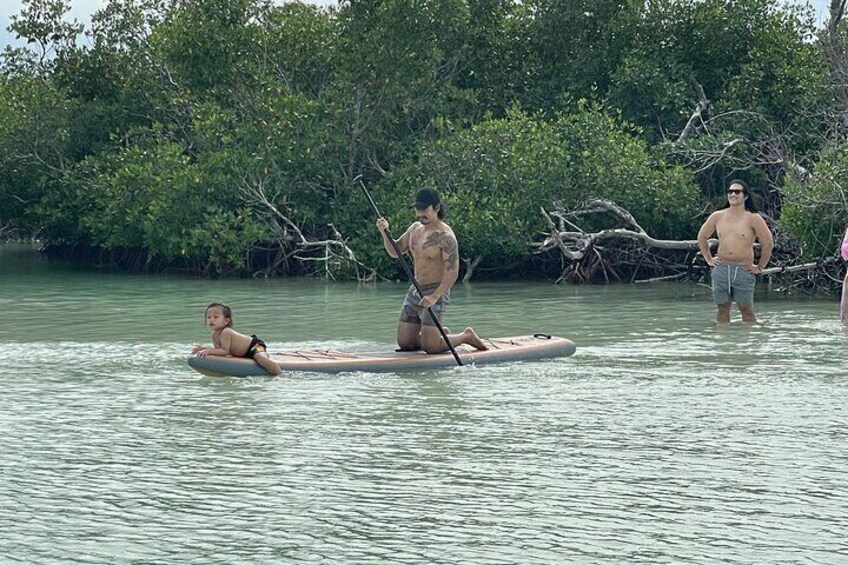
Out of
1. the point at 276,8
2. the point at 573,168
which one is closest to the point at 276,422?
the point at 573,168

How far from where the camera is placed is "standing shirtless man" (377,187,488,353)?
11.3 metres

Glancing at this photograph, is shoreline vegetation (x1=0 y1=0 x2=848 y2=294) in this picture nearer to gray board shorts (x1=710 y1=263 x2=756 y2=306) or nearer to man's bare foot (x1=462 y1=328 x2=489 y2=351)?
gray board shorts (x1=710 y1=263 x2=756 y2=306)

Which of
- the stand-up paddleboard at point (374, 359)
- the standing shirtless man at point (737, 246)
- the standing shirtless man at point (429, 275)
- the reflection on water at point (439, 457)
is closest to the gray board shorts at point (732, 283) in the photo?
the standing shirtless man at point (737, 246)

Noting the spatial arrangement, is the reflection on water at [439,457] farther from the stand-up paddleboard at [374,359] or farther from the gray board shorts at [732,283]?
the gray board shorts at [732,283]

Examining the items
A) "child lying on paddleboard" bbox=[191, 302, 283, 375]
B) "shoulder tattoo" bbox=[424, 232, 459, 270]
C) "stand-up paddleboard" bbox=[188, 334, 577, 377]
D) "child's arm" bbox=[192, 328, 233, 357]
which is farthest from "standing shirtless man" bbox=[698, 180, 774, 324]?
"child's arm" bbox=[192, 328, 233, 357]

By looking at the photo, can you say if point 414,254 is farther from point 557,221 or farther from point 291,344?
point 557,221

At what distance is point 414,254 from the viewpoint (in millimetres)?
11547

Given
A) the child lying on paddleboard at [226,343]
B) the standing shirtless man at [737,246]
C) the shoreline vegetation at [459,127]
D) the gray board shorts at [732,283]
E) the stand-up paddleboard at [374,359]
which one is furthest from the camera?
the shoreline vegetation at [459,127]

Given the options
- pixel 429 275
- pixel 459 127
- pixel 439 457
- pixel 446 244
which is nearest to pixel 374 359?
pixel 429 275

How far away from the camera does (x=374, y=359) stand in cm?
1098

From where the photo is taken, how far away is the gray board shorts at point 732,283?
566 inches

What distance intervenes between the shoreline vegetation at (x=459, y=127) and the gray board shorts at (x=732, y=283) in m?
5.63

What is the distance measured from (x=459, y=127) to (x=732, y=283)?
10058mm

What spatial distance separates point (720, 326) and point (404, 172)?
10.1 meters
